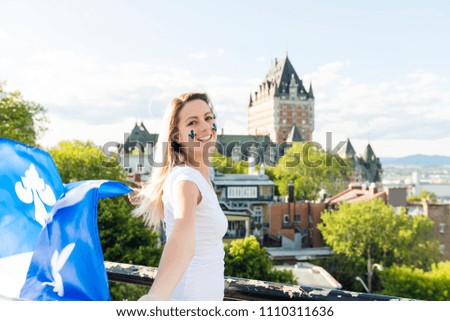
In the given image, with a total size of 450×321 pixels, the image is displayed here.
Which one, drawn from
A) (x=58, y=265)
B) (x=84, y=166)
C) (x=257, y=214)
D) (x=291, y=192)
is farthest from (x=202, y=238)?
(x=291, y=192)

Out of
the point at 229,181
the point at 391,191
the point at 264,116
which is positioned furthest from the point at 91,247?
the point at 264,116

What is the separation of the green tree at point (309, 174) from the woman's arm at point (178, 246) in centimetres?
4911

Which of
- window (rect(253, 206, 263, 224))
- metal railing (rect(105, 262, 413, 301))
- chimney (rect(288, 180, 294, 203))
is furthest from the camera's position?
chimney (rect(288, 180, 294, 203))

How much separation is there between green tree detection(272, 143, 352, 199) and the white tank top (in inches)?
1925

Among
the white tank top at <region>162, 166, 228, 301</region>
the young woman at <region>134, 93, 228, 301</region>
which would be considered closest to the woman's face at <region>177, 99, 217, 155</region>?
the young woman at <region>134, 93, 228, 301</region>

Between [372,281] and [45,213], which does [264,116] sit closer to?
[372,281]

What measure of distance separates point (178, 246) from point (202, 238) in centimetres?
21

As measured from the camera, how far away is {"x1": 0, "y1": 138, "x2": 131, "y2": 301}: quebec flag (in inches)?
60.2

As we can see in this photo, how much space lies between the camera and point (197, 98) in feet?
6.13

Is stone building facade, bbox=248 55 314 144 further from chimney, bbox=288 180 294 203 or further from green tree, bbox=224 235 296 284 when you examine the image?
green tree, bbox=224 235 296 284

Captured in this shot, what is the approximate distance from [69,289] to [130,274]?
0.89 meters

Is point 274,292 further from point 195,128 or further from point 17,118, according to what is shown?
point 17,118
